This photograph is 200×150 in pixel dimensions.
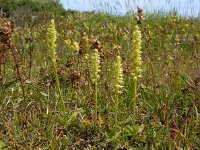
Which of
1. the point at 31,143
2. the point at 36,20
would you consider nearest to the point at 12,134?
the point at 31,143

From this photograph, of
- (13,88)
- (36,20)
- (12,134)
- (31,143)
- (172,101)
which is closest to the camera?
(31,143)

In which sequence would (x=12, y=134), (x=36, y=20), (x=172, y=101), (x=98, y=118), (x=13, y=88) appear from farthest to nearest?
1. (x=36, y=20)
2. (x=13, y=88)
3. (x=172, y=101)
4. (x=98, y=118)
5. (x=12, y=134)

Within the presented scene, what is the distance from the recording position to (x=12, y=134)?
2.09 meters

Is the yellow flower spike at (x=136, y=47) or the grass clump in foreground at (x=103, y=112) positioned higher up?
the yellow flower spike at (x=136, y=47)

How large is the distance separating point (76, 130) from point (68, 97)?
0.57m

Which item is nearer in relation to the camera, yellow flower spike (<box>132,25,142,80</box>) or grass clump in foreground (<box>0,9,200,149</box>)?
yellow flower spike (<box>132,25,142,80</box>)

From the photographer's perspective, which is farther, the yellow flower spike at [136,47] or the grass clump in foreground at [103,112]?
the grass clump in foreground at [103,112]

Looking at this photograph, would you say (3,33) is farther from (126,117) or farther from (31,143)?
(126,117)

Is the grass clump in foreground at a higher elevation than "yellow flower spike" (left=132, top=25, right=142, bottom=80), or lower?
lower

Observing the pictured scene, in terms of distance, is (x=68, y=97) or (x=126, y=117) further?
(x=68, y=97)

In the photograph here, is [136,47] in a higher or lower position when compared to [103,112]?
higher

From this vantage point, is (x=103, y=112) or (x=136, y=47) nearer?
(x=136, y=47)

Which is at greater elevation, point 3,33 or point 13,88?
point 3,33

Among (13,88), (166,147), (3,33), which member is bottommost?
(166,147)
